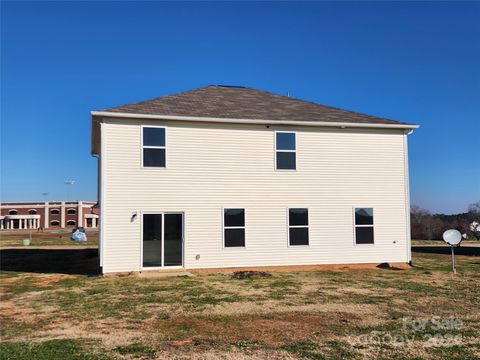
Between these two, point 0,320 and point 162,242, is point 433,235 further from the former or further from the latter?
point 0,320

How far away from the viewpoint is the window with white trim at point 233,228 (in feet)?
49.2

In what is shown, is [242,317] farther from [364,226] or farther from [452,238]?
[452,238]

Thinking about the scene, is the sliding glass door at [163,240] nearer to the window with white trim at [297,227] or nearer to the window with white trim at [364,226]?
the window with white trim at [297,227]

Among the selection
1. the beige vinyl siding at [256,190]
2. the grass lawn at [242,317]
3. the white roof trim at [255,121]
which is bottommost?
the grass lawn at [242,317]

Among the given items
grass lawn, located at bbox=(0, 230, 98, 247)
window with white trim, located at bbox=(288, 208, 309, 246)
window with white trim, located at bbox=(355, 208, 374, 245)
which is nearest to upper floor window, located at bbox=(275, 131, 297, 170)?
window with white trim, located at bbox=(288, 208, 309, 246)

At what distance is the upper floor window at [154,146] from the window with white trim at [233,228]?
2900 millimetres

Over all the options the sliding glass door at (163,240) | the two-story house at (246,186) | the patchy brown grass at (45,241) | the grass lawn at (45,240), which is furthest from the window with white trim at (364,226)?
the grass lawn at (45,240)

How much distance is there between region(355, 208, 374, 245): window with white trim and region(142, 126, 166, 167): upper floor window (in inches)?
296

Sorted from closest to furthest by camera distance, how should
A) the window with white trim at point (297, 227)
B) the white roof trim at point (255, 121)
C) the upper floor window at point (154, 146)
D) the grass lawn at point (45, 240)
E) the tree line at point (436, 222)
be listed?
the white roof trim at point (255, 121), the upper floor window at point (154, 146), the window with white trim at point (297, 227), the grass lawn at point (45, 240), the tree line at point (436, 222)

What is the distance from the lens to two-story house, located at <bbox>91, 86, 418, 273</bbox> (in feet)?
46.8

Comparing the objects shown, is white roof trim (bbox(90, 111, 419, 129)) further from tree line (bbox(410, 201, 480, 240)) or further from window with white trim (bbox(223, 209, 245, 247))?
tree line (bbox(410, 201, 480, 240))

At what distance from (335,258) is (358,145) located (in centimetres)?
438

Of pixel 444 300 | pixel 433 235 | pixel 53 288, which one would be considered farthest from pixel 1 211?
pixel 444 300

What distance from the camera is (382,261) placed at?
16.2 metres
